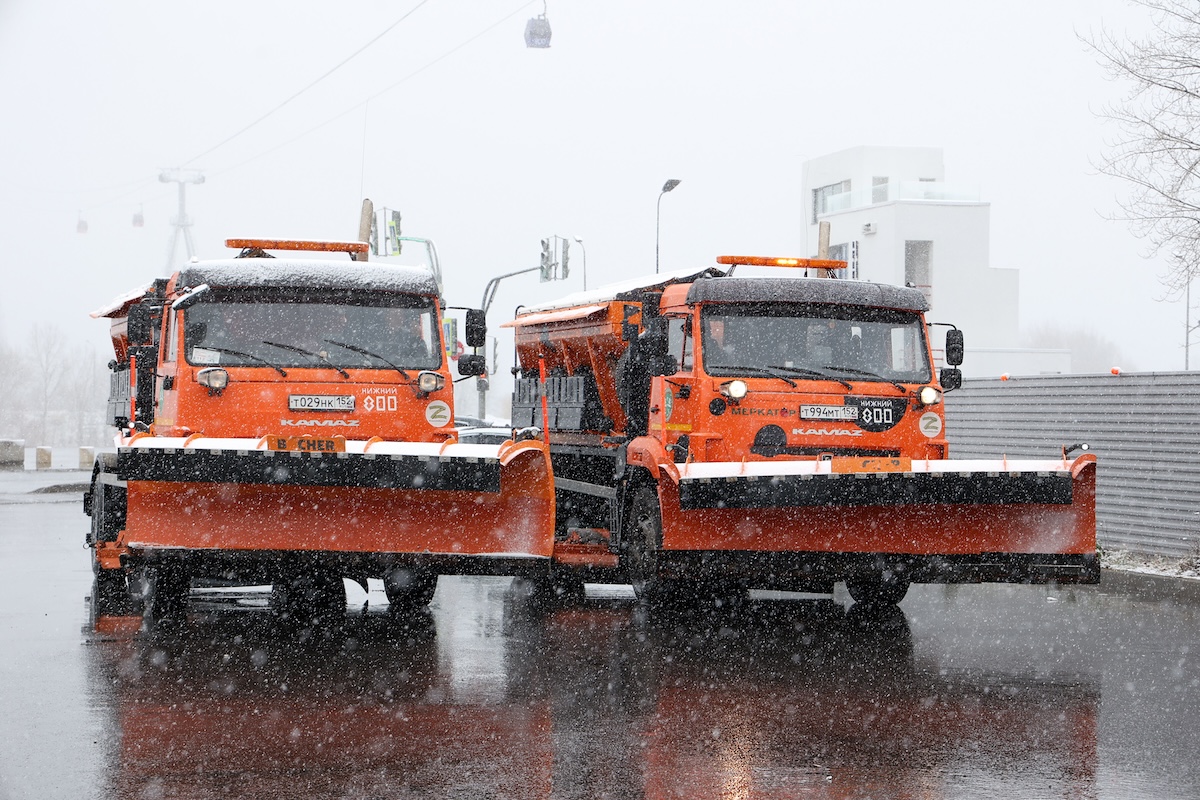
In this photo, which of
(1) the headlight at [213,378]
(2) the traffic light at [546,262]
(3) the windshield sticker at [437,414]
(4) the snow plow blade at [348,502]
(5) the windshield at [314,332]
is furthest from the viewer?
(2) the traffic light at [546,262]

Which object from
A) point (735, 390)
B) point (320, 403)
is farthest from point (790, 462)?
point (320, 403)

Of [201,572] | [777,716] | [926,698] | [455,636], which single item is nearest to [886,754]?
[777,716]

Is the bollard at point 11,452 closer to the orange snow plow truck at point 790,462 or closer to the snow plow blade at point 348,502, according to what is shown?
the orange snow plow truck at point 790,462

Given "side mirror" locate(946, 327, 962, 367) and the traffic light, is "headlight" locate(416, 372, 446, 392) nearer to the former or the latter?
"side mirror" locate(946, 327, 962, 367)

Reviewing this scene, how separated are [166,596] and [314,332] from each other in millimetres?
2358

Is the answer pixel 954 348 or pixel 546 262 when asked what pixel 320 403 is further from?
pixel 546 262

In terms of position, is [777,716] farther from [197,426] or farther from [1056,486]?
[197,426]

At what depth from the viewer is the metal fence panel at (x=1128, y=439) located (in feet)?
52.3

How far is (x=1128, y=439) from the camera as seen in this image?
55.2 ft

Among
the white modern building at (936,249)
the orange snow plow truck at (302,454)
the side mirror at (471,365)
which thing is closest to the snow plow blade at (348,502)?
the orange snow plow truck at (302,454)

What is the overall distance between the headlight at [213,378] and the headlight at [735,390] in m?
3.80

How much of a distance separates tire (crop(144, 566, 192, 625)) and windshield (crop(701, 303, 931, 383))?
4.44 meters

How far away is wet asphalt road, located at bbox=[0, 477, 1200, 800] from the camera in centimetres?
616

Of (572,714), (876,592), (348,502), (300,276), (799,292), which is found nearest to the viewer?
(572,714)
